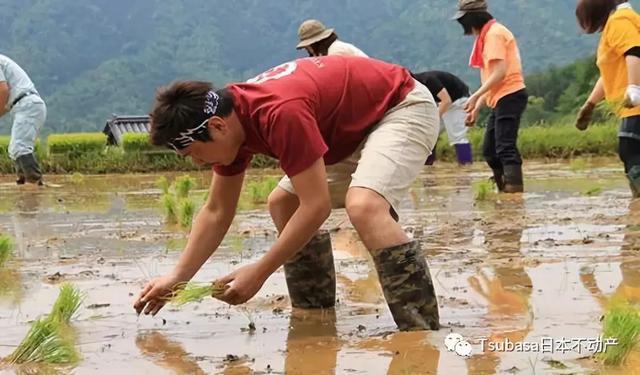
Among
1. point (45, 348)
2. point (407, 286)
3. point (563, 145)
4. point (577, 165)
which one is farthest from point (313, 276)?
point (563, 145)

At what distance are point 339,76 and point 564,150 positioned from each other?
10.7 metres

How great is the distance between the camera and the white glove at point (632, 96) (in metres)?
5.21

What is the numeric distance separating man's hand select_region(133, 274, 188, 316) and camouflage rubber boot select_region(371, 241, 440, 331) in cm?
65

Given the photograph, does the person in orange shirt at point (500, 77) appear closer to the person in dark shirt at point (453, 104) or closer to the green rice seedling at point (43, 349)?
the person in dark shirt at point (453, 104)

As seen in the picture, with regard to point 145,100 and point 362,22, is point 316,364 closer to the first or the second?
point 145,100

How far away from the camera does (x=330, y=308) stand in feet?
11.7

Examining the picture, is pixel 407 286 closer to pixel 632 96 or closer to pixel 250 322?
pixel 250 322

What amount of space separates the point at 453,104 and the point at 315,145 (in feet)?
27.0

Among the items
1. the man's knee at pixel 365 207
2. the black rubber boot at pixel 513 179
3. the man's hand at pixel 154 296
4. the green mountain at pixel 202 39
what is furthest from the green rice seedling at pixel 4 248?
the green mountain at pixel 202 39

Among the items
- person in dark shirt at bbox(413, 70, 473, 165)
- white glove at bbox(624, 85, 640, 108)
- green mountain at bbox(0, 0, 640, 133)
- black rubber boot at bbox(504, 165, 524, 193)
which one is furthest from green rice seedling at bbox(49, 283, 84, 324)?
green mountain at bbox(0, 0, 640, 133)

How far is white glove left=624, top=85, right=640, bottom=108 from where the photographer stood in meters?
5.21

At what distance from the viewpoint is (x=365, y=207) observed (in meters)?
3.07

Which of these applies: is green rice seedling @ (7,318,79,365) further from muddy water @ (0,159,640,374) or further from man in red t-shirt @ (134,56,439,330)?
man in red t-shirt @ (134,56,439,330)

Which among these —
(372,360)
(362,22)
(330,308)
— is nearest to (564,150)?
(330,308)
